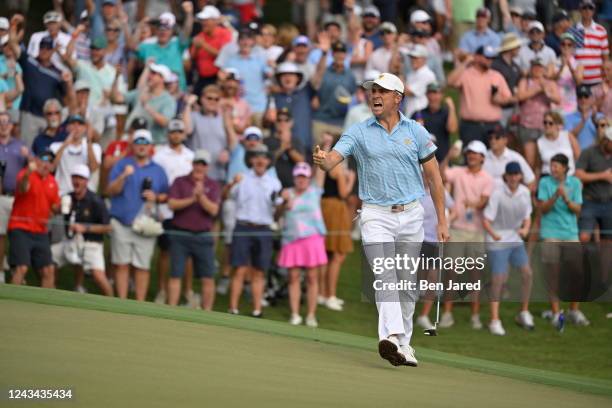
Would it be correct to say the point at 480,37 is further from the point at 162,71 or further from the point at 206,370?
the point at 206,370

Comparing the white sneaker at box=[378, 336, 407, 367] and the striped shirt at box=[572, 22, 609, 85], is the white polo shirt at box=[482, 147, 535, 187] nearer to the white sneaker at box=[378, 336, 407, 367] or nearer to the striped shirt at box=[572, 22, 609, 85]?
the striped shirt at box=[572, 22, 609, 85]

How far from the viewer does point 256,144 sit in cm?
1647

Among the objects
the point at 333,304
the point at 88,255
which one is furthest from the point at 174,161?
the point at 333,304

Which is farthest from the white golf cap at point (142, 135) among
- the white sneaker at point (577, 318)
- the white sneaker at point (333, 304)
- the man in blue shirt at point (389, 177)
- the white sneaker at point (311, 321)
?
the man in blue shirt at point (389, 177)

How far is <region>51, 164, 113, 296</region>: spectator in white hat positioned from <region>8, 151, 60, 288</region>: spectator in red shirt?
311 millimetres

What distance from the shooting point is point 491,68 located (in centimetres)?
1922

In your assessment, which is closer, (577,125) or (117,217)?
(117,217)

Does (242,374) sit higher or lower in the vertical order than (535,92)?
lower

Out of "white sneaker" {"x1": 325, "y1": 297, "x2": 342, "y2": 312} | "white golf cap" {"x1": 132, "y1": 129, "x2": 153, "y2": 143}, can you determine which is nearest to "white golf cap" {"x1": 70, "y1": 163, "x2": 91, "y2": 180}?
"white golf cap" {"x1": 132, "y1": 129, "x2": 153, "y2": 143}

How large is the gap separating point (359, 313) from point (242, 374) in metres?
7.93

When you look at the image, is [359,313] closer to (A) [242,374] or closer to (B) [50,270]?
(B) [50,270]

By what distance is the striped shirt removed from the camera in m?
18.8

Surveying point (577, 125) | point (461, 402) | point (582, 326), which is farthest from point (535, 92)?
point (461, 402)

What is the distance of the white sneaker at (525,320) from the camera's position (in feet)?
53.1
